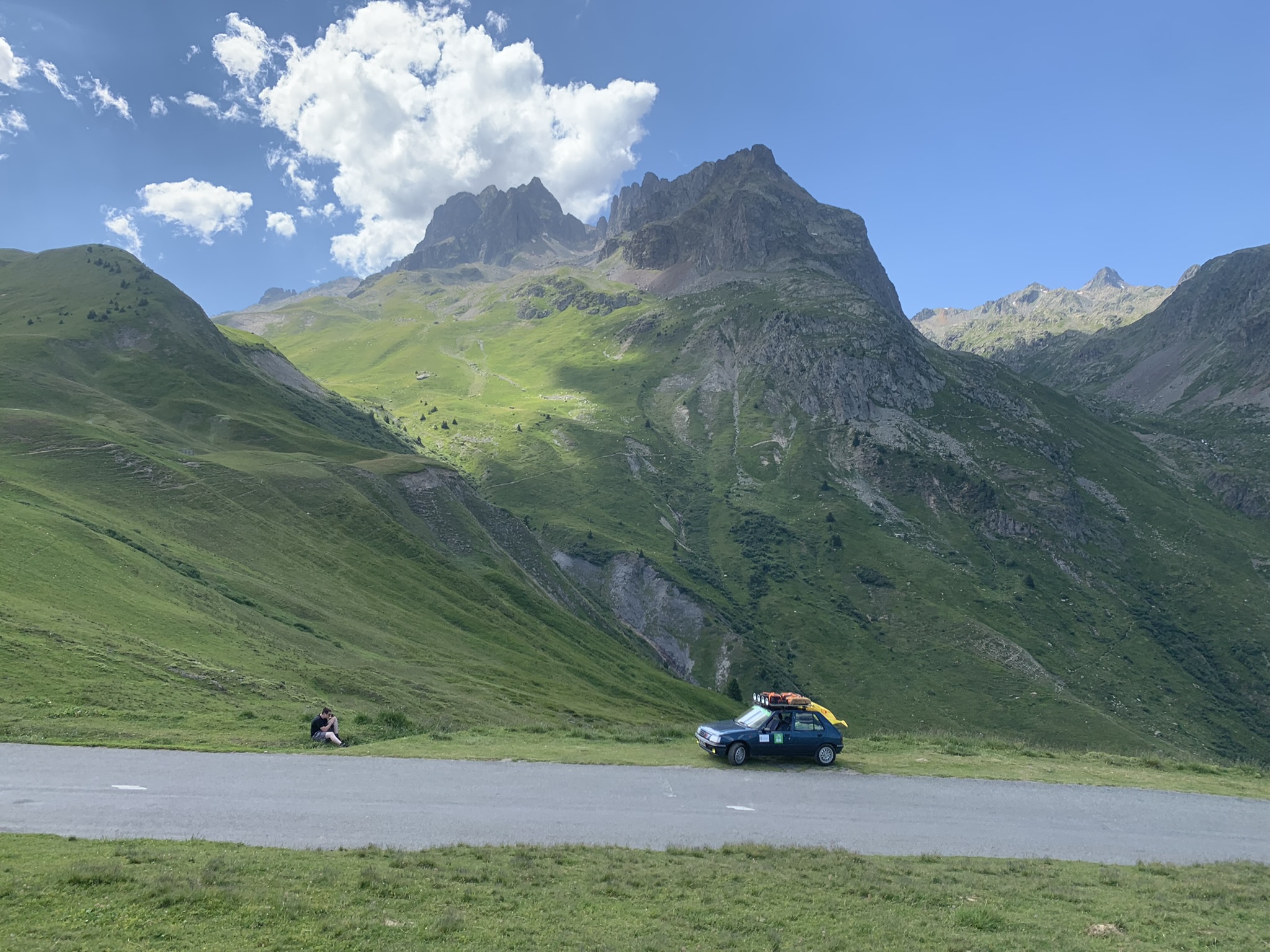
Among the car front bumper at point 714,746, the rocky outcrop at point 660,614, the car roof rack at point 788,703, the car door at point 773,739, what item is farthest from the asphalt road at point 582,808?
Answer: the rocky outcrop at point 660,614

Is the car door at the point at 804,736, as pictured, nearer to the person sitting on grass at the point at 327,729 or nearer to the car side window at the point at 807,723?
the car side window at the point at 807,723

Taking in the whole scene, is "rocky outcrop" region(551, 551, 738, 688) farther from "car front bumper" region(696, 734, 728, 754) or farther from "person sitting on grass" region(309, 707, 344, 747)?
"person sitting on grass" region(309, 707, 344, 747)

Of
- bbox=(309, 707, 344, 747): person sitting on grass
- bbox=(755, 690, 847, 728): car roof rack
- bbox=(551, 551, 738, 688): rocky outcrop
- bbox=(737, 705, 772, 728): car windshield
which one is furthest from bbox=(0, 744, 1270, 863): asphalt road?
bbox=(551, 551, 738, 688): rocky outcrop

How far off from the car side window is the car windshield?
1093 millimetres

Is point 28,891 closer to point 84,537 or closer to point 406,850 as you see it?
point 406,850

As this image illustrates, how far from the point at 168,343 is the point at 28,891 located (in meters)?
159

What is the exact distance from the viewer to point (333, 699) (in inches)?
1519

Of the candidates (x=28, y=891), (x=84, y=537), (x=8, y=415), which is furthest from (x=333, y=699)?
(x=8, y=415)

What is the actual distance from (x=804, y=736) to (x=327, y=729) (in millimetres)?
18550

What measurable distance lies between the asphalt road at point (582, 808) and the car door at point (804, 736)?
4.78 feet

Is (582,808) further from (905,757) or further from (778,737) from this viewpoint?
(905,757)

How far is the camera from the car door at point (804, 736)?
29328 mm

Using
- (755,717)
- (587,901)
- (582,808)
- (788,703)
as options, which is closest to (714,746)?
(755,717)

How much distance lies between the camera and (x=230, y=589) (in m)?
53.0
